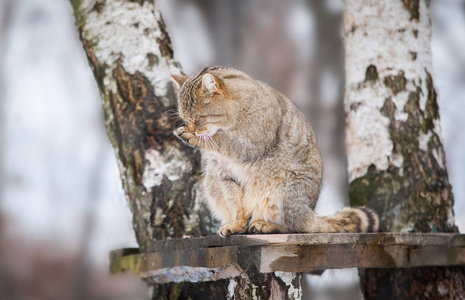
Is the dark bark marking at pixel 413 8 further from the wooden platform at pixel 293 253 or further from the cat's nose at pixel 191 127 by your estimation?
the cat's nose at pixel 191 127

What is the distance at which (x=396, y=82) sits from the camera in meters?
2.65

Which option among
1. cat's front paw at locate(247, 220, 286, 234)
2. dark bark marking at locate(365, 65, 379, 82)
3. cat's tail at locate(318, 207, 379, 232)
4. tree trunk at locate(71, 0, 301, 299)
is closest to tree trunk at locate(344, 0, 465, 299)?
dark bark marking at locate(365, 65, 379, 82)

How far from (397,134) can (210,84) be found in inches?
41.6

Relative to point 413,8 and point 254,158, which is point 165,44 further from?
point 413,8

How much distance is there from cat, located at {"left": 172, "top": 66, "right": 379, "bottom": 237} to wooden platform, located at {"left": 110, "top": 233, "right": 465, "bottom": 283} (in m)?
0.22

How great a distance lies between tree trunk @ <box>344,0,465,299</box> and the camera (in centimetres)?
243

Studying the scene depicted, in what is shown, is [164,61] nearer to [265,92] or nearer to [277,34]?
[265,92]

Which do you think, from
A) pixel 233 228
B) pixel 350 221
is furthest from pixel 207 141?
pixel 350 221

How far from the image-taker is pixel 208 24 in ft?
16.6

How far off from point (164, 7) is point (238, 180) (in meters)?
3.03

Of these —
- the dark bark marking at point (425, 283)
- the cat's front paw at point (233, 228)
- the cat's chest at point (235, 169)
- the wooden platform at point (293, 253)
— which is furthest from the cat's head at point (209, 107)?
the dark bark marking at point (425, 283)

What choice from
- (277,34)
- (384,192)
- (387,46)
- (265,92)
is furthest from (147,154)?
(277,34)

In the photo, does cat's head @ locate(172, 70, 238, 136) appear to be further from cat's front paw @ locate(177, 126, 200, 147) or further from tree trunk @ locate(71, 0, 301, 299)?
tree trunk @ locate(71, 0, 301, 299)

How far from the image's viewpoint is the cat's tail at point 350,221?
6.97 ft
